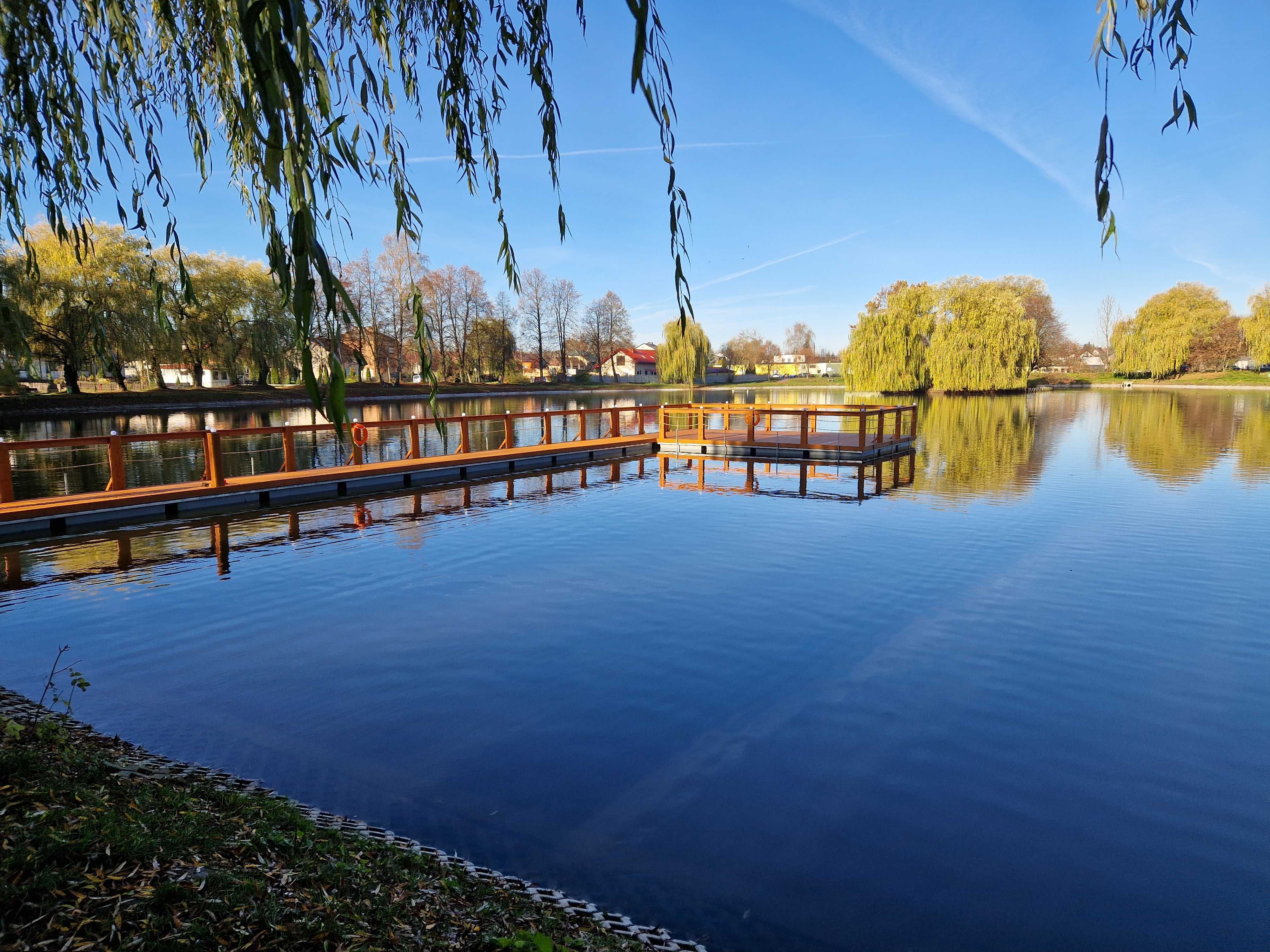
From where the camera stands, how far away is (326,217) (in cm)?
349

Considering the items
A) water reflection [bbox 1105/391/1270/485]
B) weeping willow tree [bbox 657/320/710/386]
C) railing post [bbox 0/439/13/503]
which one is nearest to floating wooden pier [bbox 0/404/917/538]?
railing post [bbox 0/439/13/503]

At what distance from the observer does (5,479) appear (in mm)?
11703

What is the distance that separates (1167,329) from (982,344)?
28.0 meters

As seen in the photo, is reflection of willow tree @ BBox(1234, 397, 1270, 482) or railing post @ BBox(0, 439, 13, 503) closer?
railing post @ BBox(0, 439, 13, 503)

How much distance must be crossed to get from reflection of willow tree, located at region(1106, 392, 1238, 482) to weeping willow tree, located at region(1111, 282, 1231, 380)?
2550 centimetres

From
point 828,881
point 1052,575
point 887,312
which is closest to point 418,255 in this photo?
point 828,881

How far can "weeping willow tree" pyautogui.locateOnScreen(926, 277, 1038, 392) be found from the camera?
5238 cm

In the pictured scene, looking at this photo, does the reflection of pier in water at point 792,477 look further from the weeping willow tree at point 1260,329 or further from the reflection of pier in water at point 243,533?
the weeping willow tree at point 1260,329

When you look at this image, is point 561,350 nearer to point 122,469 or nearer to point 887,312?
point 887,312

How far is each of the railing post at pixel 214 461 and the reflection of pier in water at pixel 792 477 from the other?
888cm

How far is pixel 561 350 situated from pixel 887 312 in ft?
139

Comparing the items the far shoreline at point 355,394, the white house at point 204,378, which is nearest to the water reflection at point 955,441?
the far shoreline at point 355,394

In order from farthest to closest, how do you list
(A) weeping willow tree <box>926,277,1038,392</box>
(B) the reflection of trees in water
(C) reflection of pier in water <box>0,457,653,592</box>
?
1. (A) weeping willow tree <box>926,277,1038,392</box>
2. (B) the reflection of trees in water
3. (C) reflection of pier in water <box>0,457,653,592</box>

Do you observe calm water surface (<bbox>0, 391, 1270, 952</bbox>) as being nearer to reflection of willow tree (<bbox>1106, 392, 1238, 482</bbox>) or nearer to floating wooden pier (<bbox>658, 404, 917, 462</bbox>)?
reflection of willow tree (<bbox>1106, 392, 1238, 482</bbox>)
